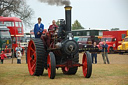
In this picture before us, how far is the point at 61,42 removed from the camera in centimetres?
983

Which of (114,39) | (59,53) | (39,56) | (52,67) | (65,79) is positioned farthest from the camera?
(114,39)

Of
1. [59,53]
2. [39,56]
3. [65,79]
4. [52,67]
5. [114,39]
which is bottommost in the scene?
[114,39]

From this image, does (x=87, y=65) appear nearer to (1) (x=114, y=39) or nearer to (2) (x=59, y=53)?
(2) (x=59, y=53)

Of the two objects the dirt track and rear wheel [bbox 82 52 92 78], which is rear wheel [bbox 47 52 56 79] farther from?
rear wheel [bbox 82 52 92 78]

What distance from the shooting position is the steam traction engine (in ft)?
31.7

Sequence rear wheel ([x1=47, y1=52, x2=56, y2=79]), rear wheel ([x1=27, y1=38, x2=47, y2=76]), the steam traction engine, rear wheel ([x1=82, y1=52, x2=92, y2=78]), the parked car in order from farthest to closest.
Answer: the parked car
rear wheel ([x1=27, y1=38, x2=47, y2=76])
the steam traction engine
rear wheel ([x1=82, y1=52, x2=92, y2=78])
rear wheel ([x1=47, y1=52, x2=56, y2=79])

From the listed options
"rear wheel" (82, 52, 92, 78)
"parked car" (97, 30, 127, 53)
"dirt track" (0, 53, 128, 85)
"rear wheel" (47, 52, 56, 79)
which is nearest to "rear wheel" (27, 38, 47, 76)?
"dirt track" (0, 53, 128, 85)

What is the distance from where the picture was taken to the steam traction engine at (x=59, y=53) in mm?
9656

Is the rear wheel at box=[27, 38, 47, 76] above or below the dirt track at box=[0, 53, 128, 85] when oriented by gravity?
above

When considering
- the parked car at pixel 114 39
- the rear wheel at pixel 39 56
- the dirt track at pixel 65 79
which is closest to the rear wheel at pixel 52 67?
Answer: the dirt track at pixel 65 79

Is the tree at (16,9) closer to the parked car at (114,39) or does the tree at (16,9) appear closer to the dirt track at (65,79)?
the parked car at (114,39)

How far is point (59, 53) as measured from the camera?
1005 cm

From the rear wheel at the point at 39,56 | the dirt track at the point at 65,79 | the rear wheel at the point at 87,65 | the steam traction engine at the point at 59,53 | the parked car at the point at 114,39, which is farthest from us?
the parked car at the point at 114,39

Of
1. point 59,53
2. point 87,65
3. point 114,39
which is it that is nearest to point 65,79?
point 87,65
